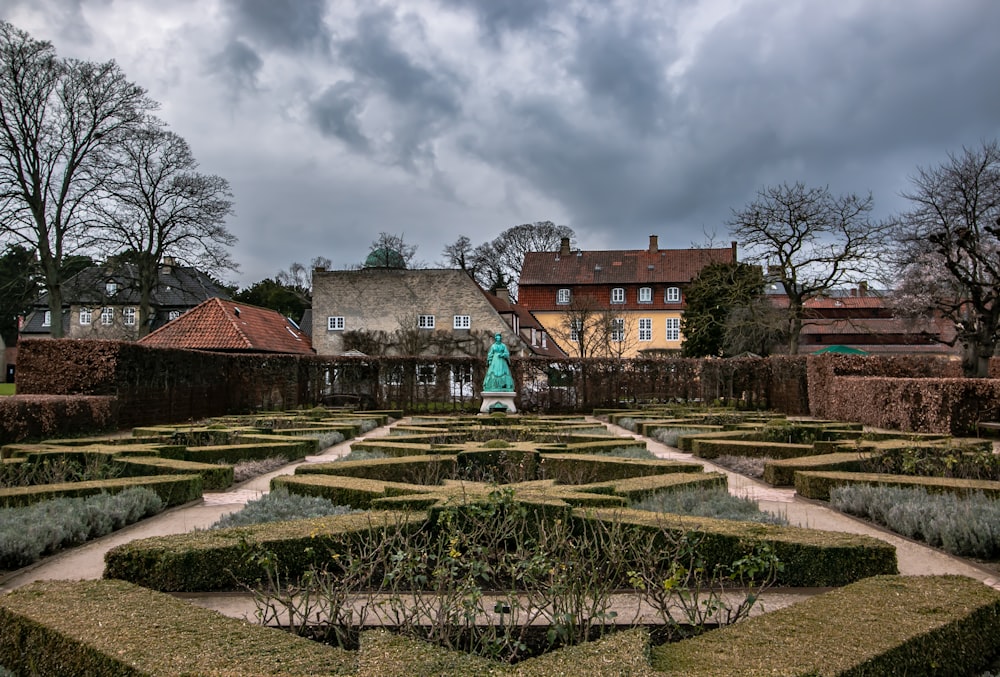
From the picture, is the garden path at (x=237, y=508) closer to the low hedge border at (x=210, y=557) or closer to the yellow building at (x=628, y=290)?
the low hedge border at (x=210, y=557)

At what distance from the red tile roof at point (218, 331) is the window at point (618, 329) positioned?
86.4 ft

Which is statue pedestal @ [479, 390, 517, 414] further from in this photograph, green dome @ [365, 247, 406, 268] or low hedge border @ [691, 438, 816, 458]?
green dome @ [365, 247, 406, 268]

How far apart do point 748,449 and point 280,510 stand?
7.61 meters

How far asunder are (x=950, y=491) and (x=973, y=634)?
4366mm

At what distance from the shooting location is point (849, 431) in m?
13.3

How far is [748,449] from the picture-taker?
11516 millimetres

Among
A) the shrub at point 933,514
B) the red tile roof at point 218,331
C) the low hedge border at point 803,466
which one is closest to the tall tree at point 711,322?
the red tile roof at point 218,331

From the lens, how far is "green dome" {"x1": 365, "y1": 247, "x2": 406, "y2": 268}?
173ft

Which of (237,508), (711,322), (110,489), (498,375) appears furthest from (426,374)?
(110,489)

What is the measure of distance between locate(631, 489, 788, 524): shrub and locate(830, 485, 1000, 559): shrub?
104 cm

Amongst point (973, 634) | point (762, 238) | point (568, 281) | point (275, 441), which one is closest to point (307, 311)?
point (568, 281)

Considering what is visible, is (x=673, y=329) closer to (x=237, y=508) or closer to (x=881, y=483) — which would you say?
(x=881, y=483)

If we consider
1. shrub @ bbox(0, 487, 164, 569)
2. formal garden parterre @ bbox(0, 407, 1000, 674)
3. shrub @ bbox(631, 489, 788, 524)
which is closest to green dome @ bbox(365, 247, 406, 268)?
formal garden parterre @ bbox(0, 407, 1000, 674)

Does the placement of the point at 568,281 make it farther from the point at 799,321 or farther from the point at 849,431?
the point at 849,431
